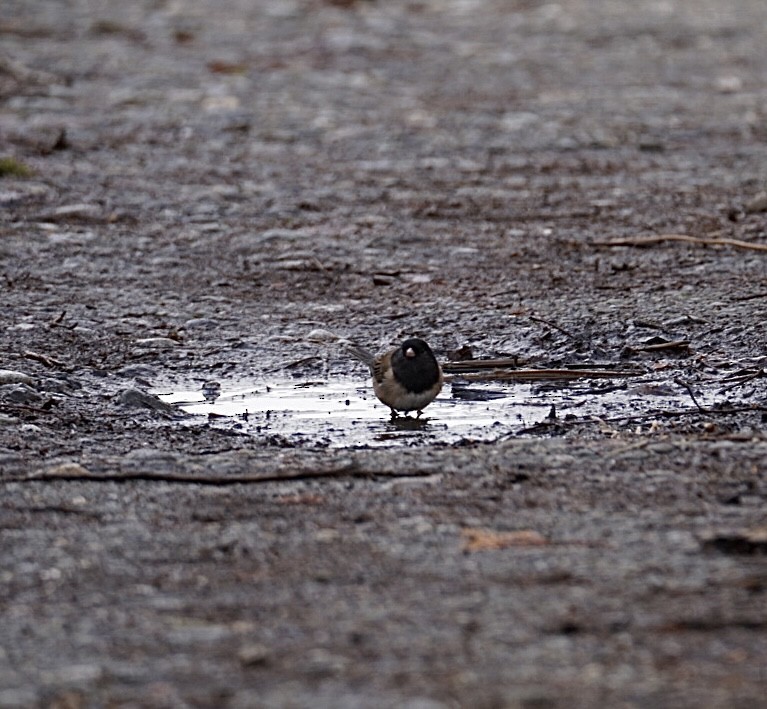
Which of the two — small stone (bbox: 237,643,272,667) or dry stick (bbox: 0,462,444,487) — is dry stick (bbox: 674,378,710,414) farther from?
small stone (bbox: 237,643,272,667)

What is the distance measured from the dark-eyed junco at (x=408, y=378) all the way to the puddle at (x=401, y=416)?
0.09 meters

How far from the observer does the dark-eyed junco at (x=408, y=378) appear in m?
5.87

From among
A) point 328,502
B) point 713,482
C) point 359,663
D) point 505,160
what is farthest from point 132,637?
point 505,160

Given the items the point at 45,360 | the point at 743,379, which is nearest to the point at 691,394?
the point at 743,379

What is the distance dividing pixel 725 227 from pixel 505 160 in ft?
→ 8.17

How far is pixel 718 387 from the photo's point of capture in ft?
20.2

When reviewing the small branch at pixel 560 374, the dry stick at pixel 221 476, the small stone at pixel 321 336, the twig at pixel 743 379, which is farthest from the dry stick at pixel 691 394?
the small stone at pixel 321 336

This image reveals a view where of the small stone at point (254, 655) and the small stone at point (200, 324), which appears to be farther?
the small stone at point (200, 324)

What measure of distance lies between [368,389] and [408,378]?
0.92 meters

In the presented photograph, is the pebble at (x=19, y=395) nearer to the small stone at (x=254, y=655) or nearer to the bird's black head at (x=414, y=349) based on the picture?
the bird's black head at (x=414, y=349)

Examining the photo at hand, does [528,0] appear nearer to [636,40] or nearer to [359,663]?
[636,40]

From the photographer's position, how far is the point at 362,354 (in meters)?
6.98

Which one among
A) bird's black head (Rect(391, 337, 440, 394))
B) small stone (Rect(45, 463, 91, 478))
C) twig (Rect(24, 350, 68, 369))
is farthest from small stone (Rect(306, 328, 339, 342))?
small stone (Rect(45, 463, 91, 478))

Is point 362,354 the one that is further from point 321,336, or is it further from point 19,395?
point 19,395
